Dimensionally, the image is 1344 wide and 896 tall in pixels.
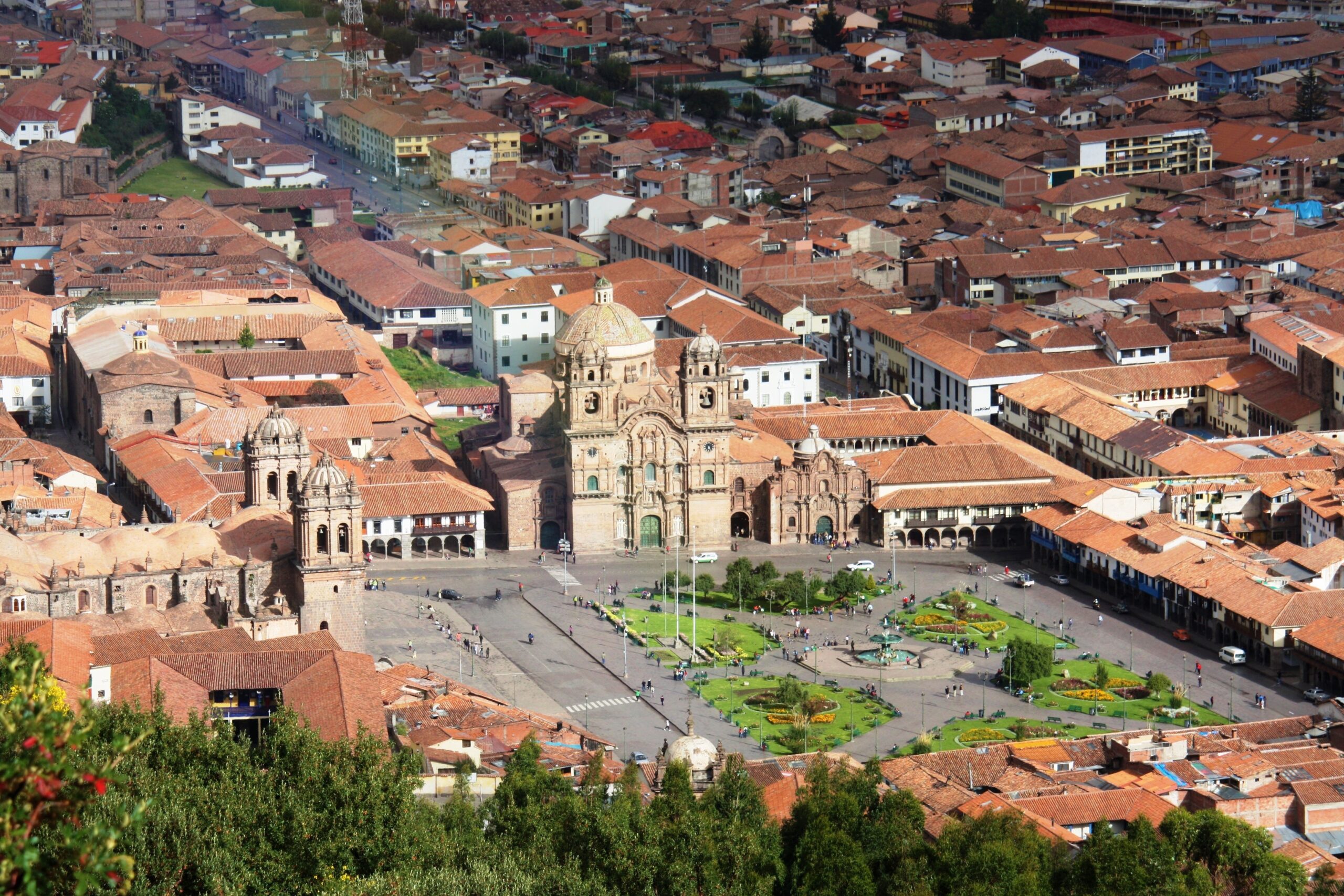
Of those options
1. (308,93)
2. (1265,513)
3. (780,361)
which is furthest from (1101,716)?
(308,93)

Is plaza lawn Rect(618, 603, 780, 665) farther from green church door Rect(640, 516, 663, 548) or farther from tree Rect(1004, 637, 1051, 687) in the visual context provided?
tree Rect(1004, 637, 1051, 687)

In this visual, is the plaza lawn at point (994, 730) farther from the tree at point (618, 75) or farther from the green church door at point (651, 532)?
the tree at point (618, 75)

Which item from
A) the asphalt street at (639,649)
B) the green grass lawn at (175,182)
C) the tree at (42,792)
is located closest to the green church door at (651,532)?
the asphalt street at (639,649)

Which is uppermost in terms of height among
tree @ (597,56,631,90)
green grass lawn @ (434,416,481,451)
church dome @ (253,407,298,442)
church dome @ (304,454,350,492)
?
church dome @ (304,454,350,492)

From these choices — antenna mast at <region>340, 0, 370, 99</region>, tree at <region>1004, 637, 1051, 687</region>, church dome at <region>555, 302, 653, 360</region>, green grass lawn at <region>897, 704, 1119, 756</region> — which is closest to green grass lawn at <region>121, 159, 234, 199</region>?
antenna mast at <region>340, 0, 370, 99</region>

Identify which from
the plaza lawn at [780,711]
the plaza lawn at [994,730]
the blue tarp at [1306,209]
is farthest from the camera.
→ the blue tarp at [1306,209]

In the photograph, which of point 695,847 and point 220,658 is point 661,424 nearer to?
point 220,658

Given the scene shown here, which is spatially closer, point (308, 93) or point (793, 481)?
point (793, 481)
